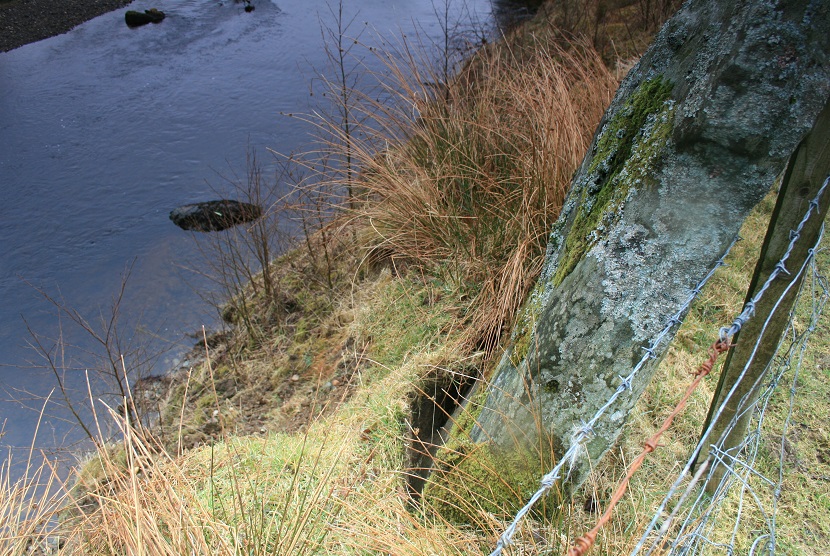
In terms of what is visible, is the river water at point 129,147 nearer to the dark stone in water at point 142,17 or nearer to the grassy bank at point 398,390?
the dark stone in water at point 142,17

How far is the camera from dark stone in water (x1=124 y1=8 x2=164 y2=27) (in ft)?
34.6

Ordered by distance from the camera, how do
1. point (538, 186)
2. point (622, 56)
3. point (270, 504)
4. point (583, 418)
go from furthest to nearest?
point (622, 56) → point (538, 186) → point (270, 504) → point (583, 418)

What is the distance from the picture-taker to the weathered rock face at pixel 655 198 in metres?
1.48

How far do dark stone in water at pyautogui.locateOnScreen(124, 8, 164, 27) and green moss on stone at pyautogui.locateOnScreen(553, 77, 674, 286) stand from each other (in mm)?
10701

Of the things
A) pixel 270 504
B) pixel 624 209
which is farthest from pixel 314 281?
pixel 624 209

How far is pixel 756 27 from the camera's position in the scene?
1.49 metres

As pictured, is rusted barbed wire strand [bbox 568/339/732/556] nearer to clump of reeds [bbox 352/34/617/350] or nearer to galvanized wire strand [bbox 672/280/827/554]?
galvanized wire strand [bbox 672/280/827/554]

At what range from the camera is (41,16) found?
35.4 feet

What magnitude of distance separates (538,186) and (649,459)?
1.52 metres

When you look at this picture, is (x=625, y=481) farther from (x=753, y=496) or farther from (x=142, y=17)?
(x=142, y=17)

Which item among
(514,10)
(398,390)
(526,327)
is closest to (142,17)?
(514,10)

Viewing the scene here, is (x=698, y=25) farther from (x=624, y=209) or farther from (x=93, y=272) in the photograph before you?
(x=93, y=272)

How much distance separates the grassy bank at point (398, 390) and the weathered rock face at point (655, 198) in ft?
1.04

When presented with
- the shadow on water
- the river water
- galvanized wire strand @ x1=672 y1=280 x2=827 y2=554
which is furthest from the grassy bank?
the shadow on water
